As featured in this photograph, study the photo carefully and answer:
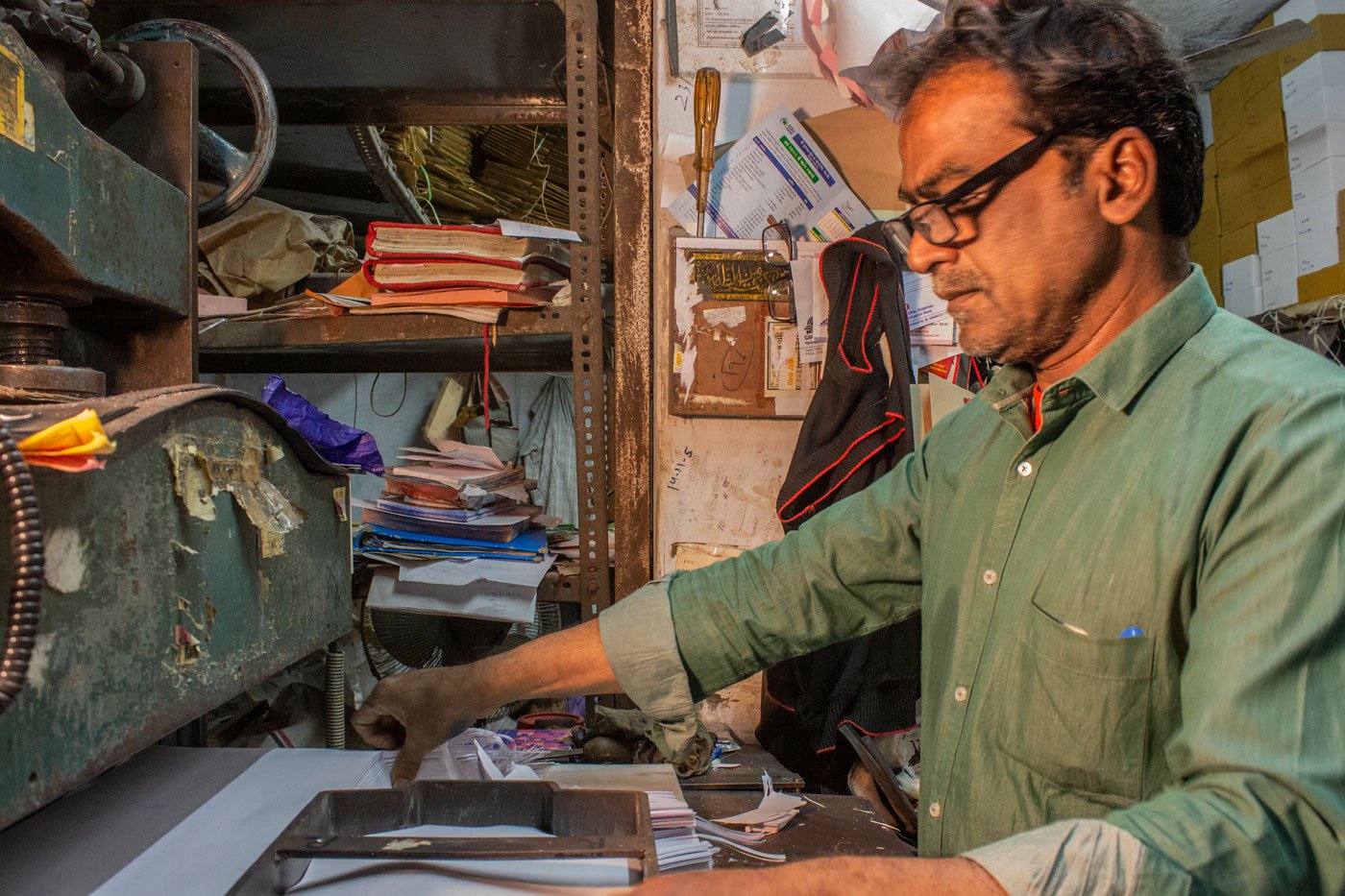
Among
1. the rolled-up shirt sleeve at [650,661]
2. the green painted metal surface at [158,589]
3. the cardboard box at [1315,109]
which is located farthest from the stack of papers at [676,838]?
the cardboard box at [1315,109]

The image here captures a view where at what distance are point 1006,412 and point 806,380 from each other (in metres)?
0.94

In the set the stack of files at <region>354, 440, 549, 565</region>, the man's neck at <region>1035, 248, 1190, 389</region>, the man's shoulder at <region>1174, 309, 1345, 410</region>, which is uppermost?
the man's neck at <region>1035, 248, 1190, 389</region>

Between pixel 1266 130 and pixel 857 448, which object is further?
pixel 1266 130

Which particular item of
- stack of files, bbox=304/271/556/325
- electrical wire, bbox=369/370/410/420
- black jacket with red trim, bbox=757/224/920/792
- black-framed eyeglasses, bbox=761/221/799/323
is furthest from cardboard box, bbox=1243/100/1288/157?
electrical wire, bbox=369/370/410/420

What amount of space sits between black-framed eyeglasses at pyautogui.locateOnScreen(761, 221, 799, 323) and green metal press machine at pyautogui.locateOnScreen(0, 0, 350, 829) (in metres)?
1.06

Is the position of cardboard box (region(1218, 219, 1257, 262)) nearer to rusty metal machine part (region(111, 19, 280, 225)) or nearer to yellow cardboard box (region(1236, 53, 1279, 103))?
yellow cardboard box (region(1236, 53, 1279, 103))

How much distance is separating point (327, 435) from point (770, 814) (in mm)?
1142

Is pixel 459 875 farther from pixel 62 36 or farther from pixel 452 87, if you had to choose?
pixel 452 87

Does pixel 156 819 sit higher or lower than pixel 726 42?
lower

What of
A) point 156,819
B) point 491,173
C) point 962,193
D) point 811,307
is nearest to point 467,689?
point 156,819

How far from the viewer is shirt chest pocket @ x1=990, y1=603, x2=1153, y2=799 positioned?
81 cm

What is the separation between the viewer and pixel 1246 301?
7.53 feet

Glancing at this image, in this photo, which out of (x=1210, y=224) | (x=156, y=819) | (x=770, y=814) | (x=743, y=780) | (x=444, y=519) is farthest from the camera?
(x=1210, y=224)

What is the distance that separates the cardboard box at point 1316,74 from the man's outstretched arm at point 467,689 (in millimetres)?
2077
